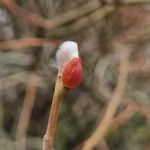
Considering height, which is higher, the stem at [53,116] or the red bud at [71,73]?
the red bud at [71,73]

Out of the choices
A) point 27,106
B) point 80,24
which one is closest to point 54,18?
point 80,24

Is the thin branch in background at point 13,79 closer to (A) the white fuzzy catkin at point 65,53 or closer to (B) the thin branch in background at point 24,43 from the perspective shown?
(B) the thin branch in background at point 24,43

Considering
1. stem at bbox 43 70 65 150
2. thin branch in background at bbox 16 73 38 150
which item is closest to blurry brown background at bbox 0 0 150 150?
thin branch in background at bbox 16 73 38 150

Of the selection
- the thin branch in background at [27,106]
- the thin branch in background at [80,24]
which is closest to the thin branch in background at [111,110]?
Answer: the thin branch in background at [80,24]

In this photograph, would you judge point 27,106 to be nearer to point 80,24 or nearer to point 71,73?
point 80,24

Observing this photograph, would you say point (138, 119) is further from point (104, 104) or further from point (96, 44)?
point (96, 44)

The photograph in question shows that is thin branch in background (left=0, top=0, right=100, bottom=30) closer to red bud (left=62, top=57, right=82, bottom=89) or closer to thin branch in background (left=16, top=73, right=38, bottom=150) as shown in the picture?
thin branch in background (left=16, top=73, right=38, bottom=150)

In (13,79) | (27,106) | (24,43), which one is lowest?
(27,106)

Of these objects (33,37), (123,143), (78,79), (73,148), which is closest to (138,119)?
Result: (123,143)
